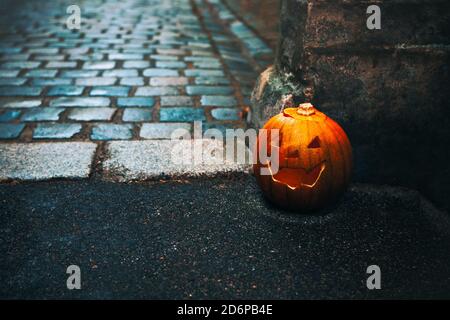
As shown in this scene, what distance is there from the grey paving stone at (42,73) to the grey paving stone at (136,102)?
3.78ft

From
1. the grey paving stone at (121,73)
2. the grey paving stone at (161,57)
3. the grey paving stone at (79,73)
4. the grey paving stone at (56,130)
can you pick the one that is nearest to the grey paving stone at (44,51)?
the grey paving stone at (79,73)

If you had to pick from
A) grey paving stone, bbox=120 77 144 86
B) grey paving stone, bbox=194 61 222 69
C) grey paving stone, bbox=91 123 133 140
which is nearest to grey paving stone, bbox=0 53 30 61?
grey paving stone, bbox=120 77 144 86

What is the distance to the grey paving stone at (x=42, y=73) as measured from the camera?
440 centimetres

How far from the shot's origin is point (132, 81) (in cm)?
435

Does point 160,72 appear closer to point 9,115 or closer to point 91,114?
point 91,114

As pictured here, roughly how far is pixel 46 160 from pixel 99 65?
2.36m

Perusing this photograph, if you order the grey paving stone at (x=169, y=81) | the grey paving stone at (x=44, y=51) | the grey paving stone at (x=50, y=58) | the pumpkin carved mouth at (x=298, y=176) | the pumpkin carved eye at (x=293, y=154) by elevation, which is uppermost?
the grey paving stone at (x=44, y=51)

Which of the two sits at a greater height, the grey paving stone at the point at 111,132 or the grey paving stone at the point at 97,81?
the grey paving stone at the point at 97,81

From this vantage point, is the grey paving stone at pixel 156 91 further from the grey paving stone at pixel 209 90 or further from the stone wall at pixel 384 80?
the stone wall at pixel 384 80

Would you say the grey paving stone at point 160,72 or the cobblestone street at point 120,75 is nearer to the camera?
the cobblestone street at point 120,75

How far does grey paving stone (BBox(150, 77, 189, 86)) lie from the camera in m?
4.30

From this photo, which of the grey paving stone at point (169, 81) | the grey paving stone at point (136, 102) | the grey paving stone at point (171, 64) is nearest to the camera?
the grey paving stone at point (136, 102)
